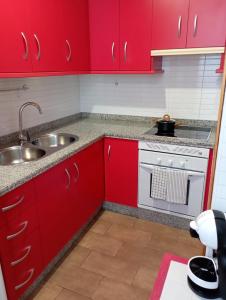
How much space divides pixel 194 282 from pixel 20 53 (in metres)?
1.62

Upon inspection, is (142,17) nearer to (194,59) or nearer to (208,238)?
(194,59)

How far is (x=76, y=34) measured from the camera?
221cm

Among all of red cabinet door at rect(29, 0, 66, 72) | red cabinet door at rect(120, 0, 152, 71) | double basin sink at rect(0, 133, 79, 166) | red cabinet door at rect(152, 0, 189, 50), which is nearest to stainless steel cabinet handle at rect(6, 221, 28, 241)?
double basin sink at rect(0, 133, 79, 166)

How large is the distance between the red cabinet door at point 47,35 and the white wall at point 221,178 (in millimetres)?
1410

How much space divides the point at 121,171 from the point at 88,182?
372 millimetres

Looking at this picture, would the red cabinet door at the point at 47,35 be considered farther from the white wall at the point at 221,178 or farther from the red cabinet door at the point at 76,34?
the white wall at the point at 221,178

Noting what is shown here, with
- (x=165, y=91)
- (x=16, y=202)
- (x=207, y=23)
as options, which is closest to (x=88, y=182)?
(x=16, y=202)

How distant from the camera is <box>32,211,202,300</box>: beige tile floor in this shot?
66.9 inches

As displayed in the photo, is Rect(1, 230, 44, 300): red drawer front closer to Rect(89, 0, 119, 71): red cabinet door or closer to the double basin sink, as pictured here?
the double basin sink

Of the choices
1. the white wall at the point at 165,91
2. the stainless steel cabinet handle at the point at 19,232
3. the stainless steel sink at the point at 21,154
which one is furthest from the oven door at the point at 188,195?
the stainless steel cabinet handle at the point at 19,232

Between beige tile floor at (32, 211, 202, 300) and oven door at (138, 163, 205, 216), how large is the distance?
0.22m

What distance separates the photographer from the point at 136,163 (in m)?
2.30

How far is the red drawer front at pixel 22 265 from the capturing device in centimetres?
140

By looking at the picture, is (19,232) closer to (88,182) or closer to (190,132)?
(88,182)
